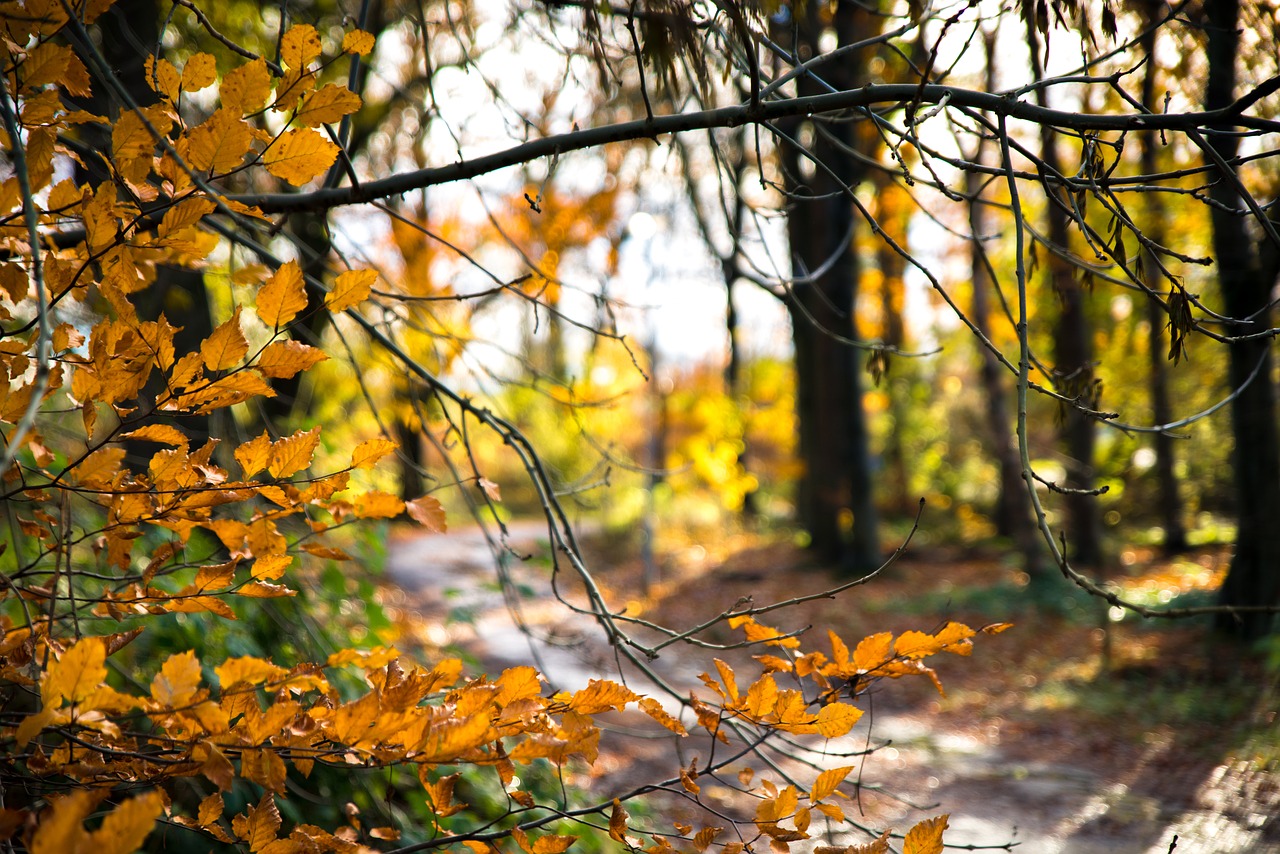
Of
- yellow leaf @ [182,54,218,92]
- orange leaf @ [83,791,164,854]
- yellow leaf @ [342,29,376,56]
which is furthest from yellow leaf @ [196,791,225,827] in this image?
yellow leaf @ [342,29,376,56]

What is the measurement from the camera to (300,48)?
1.22 metres

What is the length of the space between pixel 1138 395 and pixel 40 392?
12048 millimetres

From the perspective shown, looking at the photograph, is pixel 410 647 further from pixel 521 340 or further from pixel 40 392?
pixel 521 340

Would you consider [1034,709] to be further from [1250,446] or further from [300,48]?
[300,48]

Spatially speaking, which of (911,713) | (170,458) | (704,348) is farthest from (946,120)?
(704,348)

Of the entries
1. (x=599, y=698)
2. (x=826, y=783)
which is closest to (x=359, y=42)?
(x=599, y=698)

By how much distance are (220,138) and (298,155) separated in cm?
10

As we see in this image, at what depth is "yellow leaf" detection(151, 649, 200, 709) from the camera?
948 millimetres

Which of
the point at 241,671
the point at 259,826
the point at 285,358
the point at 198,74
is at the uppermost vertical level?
the point at 198,74

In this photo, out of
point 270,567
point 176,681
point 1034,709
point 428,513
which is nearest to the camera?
point 176,681

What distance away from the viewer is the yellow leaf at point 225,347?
117cm

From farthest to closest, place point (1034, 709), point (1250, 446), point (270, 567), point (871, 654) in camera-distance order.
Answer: point (1034, 709)
point (1250, 446)
point (871, 654)
point (270, 567)

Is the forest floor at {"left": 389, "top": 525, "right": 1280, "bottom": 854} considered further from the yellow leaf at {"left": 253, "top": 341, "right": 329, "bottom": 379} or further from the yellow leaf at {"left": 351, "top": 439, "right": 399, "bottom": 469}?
the yellow leaf at {"left": 253, "top": 341, "right": 329, "bottom": 379}

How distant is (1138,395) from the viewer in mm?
10570
